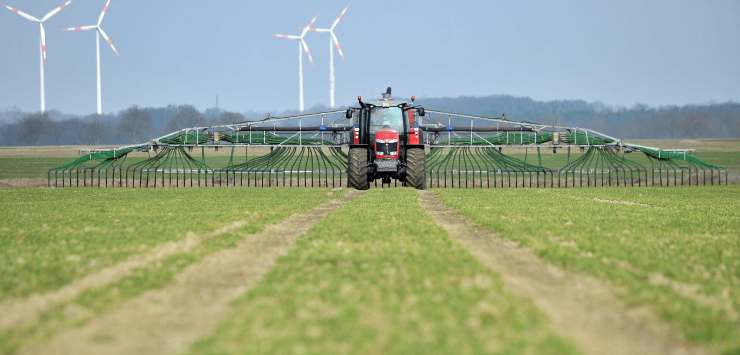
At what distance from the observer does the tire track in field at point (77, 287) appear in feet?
29.7

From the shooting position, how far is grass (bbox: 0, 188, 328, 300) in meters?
12.3

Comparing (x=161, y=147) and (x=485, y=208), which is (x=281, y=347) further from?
(x=161, y=147)

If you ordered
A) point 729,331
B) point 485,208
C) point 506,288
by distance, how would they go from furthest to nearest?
point 485,208 → point 506,288 → point 729,331

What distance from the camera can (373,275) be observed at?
1144 centimetres

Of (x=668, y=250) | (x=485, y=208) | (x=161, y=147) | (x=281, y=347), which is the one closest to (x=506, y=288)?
(x=281, y=347)

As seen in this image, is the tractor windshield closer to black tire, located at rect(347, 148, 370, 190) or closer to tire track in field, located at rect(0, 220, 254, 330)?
black tire, located at rect(347, 148, 370, 190)

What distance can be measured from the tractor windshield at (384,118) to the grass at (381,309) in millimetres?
19085

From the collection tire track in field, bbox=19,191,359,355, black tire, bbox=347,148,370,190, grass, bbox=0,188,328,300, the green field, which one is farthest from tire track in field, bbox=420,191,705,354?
black tire, bbox=347,148,370,190

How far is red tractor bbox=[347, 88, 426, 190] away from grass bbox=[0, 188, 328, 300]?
7.22ft

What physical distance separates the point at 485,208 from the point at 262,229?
792 centimetres

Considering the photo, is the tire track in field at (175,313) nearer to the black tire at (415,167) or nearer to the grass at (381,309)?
the grass at (381,309)

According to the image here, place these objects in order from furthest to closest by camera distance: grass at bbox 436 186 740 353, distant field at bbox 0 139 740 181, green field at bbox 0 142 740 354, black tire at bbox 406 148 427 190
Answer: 1. distant field at bbox 0 139 740 181
2. black tire at bbox 406 148 427 190
3. grass at bbox 436 186 740 353
4. green field at bbox 0 142 740 354

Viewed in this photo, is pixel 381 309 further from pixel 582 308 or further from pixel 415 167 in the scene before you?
pixel 415 167

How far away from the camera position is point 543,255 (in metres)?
13.7
